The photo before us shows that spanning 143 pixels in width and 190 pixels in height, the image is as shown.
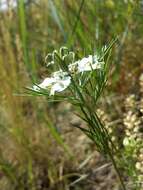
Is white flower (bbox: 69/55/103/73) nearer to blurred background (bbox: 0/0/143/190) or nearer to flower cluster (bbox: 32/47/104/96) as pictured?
flower cluster (bbox: 32/47/104/96)

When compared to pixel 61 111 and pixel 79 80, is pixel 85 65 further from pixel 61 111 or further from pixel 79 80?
pixel 61 111

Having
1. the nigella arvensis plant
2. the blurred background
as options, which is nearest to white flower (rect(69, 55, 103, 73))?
the nigella arvensis plant

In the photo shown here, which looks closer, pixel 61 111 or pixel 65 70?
pixel 65 70

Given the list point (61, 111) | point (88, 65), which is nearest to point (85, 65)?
point (88, 65)

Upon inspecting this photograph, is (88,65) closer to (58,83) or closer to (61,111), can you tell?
(58,83)

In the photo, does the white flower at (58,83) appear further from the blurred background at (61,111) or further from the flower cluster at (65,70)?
the blurred background at (61,111)

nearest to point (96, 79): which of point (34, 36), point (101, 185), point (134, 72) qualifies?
point (101, 185)

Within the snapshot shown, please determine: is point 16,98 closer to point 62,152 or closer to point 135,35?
point 62,152

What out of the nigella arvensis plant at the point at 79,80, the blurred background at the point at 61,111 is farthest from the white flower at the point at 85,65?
the blurred background at the point at 61,111
